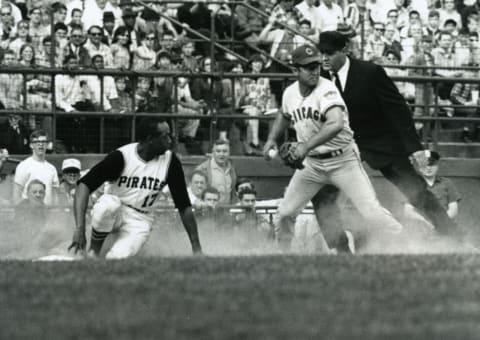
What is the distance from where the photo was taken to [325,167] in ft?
32.4

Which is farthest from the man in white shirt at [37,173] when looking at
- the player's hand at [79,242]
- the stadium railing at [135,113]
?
the player's hand at [79,242]

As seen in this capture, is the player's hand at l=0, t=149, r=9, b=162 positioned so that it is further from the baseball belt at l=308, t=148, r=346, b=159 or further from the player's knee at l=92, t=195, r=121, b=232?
the baseball belt at l=308, t=148, r=346, b=159

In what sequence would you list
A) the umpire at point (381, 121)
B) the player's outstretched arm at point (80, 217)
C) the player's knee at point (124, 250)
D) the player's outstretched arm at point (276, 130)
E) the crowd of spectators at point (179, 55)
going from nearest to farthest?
the player's outstretched arm at point (80, 217)
the player's outstretched arm at point (276, 130)
the umpire at point (381, 121)
the player's knee at point (124, 250)
the crowd of spectators at point (179, 55)

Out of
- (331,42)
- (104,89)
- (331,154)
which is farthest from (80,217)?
(104,89)

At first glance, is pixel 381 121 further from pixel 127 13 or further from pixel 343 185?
Result: pixel 127 13

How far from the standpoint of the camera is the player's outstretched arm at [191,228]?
396 inches

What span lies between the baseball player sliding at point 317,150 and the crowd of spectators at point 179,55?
5.40 m

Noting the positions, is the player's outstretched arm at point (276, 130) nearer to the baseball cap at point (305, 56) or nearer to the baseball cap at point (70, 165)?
the baseball cap at point (305, 56)

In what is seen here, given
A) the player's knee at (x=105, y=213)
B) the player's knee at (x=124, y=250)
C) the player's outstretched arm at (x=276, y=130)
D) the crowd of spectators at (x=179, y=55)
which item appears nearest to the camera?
the player's outstretched arm at (x=276, y=130)

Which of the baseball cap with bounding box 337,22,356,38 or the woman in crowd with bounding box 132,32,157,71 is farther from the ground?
the baseball cap with bounding box 337,22,356,38

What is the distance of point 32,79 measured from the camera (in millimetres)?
15008

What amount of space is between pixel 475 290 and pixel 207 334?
2075 millimetres

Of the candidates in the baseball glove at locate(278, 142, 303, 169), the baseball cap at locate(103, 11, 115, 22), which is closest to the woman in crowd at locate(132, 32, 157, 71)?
the baseball cap at locate(103, 11, 115, 22)

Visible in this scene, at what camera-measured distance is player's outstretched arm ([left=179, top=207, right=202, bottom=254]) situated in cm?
1005
